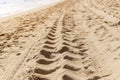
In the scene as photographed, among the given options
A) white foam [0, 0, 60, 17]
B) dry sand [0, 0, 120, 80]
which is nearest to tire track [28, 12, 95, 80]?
dry sand [0, 0, 120, 80]

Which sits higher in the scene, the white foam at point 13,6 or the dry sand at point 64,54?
the dry sand at point 64,54

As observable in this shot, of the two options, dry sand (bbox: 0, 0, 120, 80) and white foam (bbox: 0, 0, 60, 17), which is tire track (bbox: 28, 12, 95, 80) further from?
white foam (bbox: 0, 0, 60, 17)

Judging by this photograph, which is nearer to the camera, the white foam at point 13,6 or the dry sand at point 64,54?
the dry sand at point 64,54

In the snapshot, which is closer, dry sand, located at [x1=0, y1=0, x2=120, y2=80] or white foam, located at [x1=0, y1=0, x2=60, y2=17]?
dry sand, located at [x1=0, y1=0, x2=120, y2=80]

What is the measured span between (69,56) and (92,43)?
31.2 inches

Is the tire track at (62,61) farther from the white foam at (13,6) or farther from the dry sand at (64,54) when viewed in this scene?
the white foam at (13,6)

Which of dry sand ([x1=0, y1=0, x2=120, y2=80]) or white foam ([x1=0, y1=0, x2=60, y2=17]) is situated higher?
dry sand ([x1=0, y1=0, x2=120, y2=80])

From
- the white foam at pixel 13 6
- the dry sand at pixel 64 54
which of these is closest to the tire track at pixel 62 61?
the dry sand at pixel 64 54

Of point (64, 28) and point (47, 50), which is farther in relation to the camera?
point (64, 28)

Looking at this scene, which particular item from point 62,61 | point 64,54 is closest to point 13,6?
point 64,54

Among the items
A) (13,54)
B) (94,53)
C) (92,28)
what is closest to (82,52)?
(94,53)

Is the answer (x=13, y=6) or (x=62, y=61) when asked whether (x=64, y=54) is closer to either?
(x=62, y=61)

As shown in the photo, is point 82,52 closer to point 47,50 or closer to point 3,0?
point 47,50

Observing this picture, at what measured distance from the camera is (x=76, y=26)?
6438 mm
